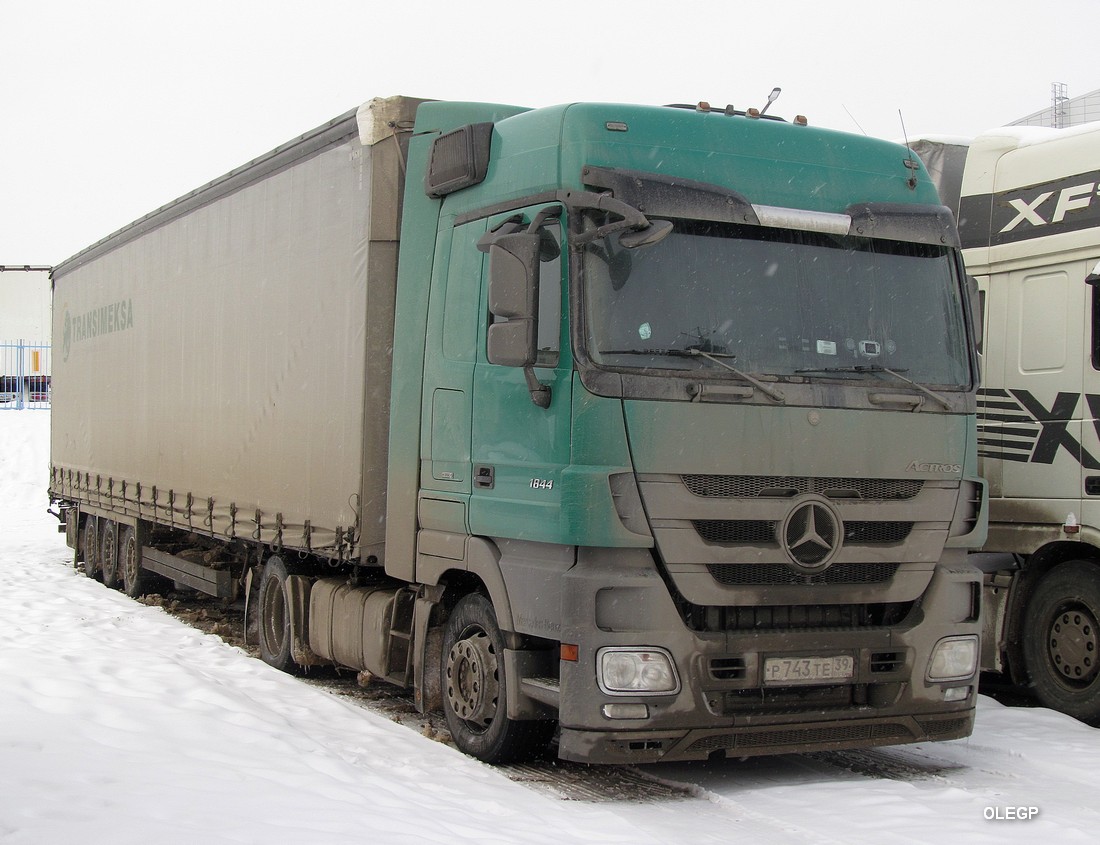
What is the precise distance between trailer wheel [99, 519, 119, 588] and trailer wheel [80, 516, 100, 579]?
1.33 feet

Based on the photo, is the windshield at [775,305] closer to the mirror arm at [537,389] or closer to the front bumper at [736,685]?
the mirror arm at [537,389]

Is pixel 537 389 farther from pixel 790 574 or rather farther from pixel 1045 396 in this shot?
pixel 1045 396

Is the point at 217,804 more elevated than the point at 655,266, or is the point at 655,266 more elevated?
the point at 655,266

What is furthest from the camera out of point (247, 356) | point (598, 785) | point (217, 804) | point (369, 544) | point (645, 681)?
point (247, 356)

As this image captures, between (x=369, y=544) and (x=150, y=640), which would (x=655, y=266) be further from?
(x=150, y=640)

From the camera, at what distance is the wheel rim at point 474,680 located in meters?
7.02

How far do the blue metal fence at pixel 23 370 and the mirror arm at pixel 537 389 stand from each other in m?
42.1

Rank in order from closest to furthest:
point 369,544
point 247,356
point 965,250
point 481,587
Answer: point 481,587, point 369,544, point 965,250, point 247,356

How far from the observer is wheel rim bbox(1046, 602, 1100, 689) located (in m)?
8.20

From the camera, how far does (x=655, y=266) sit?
20.7 ft

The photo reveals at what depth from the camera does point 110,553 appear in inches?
653

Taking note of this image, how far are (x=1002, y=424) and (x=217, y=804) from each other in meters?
5.88

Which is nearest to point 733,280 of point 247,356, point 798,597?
point 798,597

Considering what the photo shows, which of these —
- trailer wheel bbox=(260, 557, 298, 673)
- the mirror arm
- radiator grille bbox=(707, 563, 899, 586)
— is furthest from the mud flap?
radiator grille bbox=(707, 563, 899, 586)
